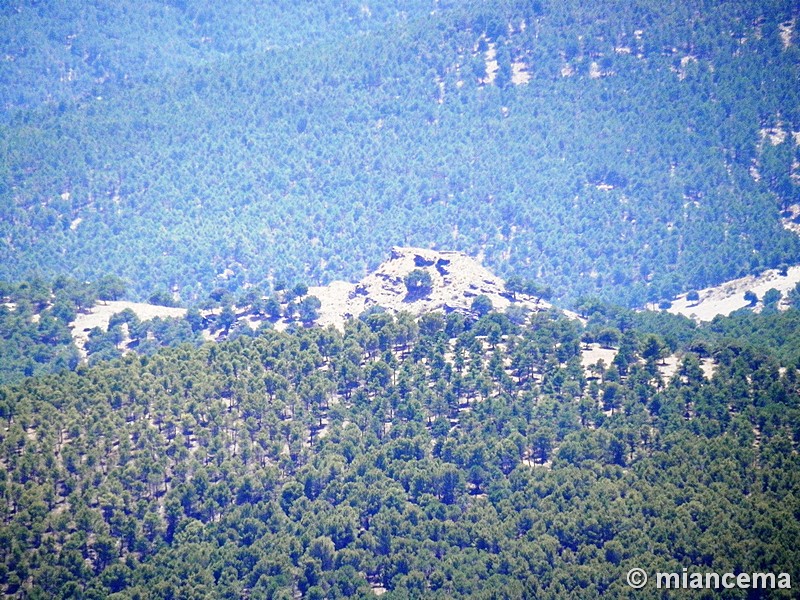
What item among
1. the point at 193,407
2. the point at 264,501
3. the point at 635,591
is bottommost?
the point at 635,591

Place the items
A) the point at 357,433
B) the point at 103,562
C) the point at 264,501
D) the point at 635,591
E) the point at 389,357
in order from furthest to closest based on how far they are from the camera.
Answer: the point at 389,357 < the point at 357,433 < the point at 264,501 < the point at 103,562 < the point at 635,591

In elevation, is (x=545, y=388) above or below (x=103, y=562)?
above

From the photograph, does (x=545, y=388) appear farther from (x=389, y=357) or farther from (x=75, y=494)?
(x=75, y=494)

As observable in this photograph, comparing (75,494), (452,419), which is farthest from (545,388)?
(75,494)

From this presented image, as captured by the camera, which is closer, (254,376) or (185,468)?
(185,468)

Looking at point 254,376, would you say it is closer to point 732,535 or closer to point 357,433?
point 357,433

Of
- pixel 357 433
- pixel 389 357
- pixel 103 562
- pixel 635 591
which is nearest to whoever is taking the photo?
pixel 635 591
